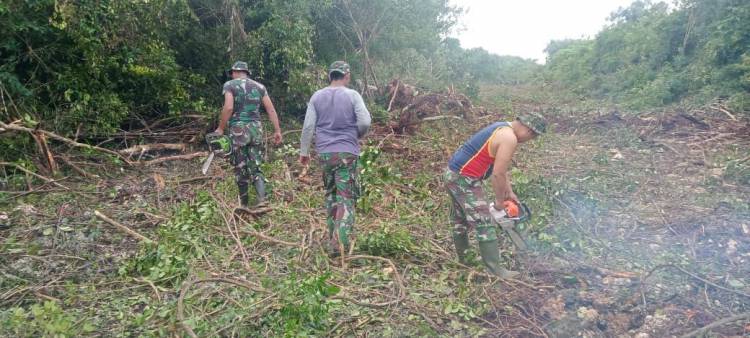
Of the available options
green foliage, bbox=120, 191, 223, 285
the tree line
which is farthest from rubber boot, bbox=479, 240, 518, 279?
the tree line

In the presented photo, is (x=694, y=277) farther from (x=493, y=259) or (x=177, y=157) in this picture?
(x=177, y=157)

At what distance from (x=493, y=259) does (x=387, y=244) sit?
2.78 ft

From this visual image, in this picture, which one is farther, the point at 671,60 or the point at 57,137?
the point at 671,60

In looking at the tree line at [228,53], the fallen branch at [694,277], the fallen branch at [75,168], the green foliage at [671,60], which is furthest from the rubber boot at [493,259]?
the green foliage at [671,60]

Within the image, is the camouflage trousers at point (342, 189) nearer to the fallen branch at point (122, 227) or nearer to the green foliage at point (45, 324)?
the fallen branch at point (122, 227)

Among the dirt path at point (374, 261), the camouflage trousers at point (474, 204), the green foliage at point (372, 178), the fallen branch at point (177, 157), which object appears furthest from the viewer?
the fallen branch at point (177, 157)

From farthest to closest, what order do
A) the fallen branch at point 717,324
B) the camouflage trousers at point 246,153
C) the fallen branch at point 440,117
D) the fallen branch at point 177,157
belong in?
the fallen branch at point 440,117 < the fallen branch at point 177,157 < the camouflage trousers at point 246,153 < the fallen branch at point 717,324

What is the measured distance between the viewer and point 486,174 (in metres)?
3.50

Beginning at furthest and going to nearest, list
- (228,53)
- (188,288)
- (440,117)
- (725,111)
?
(440,117) → (725,111) → (228,53) → (188,288)

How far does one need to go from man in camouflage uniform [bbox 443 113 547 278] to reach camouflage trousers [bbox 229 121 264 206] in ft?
7.12

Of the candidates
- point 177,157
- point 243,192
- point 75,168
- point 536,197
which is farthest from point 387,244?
point 75,168

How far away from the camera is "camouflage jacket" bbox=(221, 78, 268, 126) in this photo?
466 cm

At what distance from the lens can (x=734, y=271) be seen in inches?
143

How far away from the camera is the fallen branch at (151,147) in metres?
6.29
